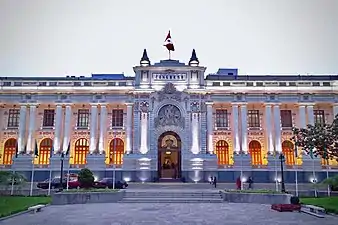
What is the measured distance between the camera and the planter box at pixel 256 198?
21.8 m

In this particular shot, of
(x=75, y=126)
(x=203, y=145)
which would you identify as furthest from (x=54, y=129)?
(x=203, y=145)

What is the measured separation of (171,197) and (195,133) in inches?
590

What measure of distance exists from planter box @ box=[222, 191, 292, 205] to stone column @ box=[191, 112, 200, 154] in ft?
45.4

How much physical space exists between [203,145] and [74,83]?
17950 mm

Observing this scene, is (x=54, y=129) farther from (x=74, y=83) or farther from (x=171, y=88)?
(x=171, y=88)

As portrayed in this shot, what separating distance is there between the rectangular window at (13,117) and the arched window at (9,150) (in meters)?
1.91

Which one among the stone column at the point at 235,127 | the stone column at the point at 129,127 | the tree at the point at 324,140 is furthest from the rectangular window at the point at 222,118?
the tree at the point at 324,140

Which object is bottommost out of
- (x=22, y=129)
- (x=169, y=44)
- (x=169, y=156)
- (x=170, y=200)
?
(x=170, y=200)

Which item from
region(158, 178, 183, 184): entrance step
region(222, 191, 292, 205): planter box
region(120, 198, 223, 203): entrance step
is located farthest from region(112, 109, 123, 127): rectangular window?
region(222, 191, 292, 205): planter box

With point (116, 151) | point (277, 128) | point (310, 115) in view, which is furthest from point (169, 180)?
point (310, 115)

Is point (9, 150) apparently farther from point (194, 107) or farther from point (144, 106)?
point (194, 107)

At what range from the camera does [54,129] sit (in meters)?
40.9

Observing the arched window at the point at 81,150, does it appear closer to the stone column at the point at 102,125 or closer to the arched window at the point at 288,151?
the stone column at the point at 102,125

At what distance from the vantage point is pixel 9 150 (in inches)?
1617
